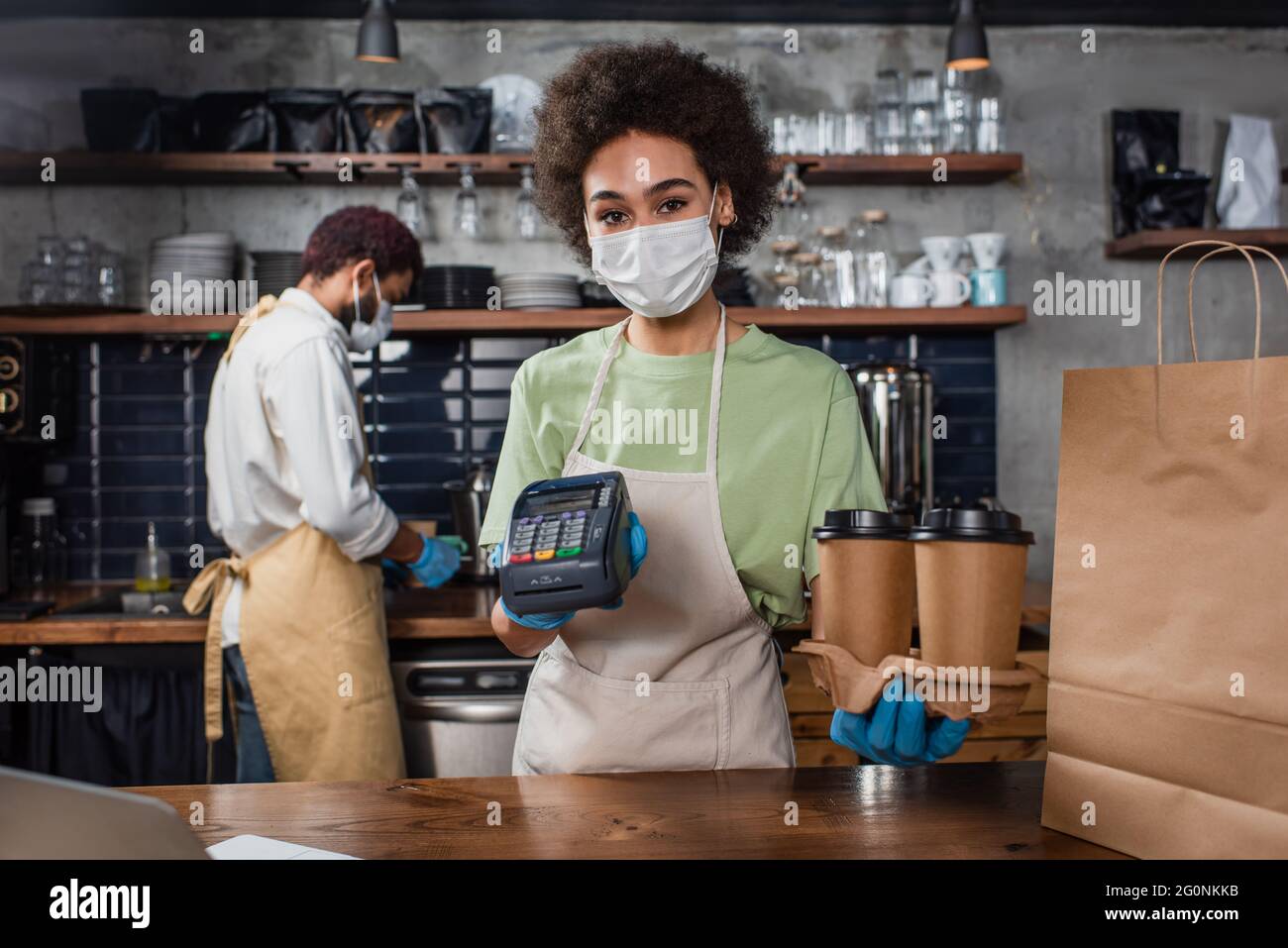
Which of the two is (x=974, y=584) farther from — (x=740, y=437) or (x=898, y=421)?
(x=898, y=421)

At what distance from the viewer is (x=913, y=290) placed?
3.33m

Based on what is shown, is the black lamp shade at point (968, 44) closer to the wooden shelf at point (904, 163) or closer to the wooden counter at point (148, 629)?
the wooden shelf at point (904, 163)

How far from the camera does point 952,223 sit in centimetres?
362

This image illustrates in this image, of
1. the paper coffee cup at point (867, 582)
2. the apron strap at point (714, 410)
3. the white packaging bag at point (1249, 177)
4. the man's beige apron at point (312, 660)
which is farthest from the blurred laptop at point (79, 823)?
the white packaging bag at point (1249, 177)

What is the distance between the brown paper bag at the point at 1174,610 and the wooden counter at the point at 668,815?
0.09m

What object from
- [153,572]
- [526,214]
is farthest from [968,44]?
[153,572]

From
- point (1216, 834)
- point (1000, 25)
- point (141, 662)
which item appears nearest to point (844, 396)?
point (1216, 834)

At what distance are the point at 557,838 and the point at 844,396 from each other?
0.74 meters

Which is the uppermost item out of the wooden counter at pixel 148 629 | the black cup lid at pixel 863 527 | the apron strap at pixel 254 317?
the apron strap at pixel 254 317

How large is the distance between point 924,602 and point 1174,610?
21cm

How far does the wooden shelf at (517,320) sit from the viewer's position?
3.22m

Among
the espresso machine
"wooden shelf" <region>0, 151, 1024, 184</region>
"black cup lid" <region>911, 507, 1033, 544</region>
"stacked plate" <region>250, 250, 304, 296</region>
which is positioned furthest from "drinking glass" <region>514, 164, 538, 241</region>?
"black cup lid" <region>911, 507, 1033, 544</region>

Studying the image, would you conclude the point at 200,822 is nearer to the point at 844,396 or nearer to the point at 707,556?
the point at 707,556

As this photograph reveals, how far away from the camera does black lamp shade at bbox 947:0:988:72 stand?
3.06 meters
